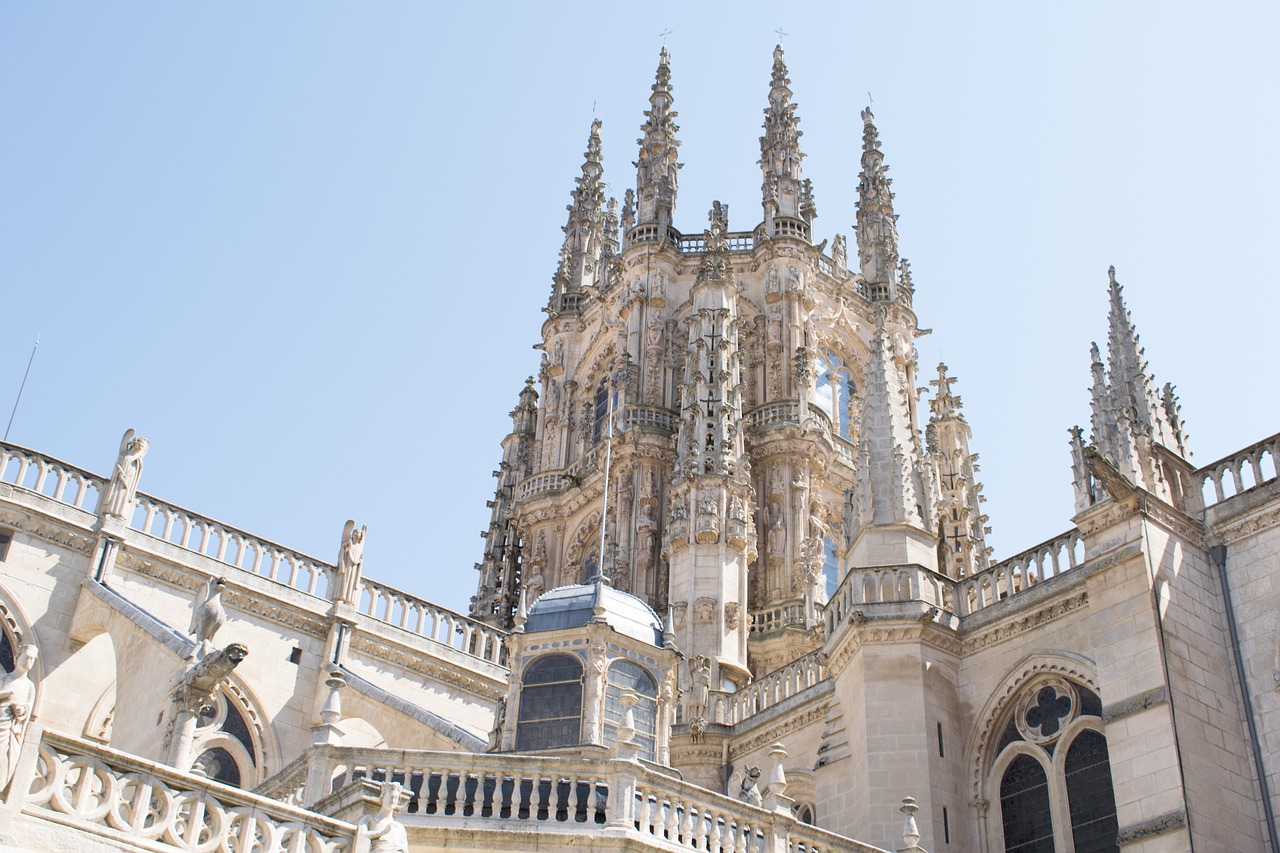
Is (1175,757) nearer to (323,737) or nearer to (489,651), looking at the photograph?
(323,737)

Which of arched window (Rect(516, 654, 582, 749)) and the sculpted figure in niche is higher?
arched window (Rect(516, 654, 582, 749))

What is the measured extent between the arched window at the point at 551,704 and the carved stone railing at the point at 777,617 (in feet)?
56.5

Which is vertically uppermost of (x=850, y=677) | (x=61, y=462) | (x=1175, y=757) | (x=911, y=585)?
(x=61, y=462)

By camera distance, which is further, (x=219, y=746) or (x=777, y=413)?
(x=777, y=413)

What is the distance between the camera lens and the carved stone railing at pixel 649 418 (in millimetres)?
40531

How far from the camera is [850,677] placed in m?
21.8

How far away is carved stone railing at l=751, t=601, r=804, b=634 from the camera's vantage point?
34844 millimetres

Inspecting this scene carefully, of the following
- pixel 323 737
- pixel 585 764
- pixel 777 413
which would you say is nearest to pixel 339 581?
pixel 323 737

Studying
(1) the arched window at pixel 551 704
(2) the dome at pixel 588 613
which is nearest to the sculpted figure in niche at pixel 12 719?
(1) the arched window at pixel 551 704

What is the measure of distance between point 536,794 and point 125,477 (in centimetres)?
1283

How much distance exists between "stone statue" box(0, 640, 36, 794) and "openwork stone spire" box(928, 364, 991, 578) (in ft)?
89.4

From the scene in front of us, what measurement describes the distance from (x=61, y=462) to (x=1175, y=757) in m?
18.3

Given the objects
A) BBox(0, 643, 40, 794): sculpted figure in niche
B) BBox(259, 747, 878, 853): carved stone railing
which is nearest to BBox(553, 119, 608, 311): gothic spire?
BBox(259, 747, 878, 853): carved stone railing

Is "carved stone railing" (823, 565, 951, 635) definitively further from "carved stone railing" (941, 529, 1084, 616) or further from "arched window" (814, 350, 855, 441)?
"arched window" (814, 350, 855, 441)
